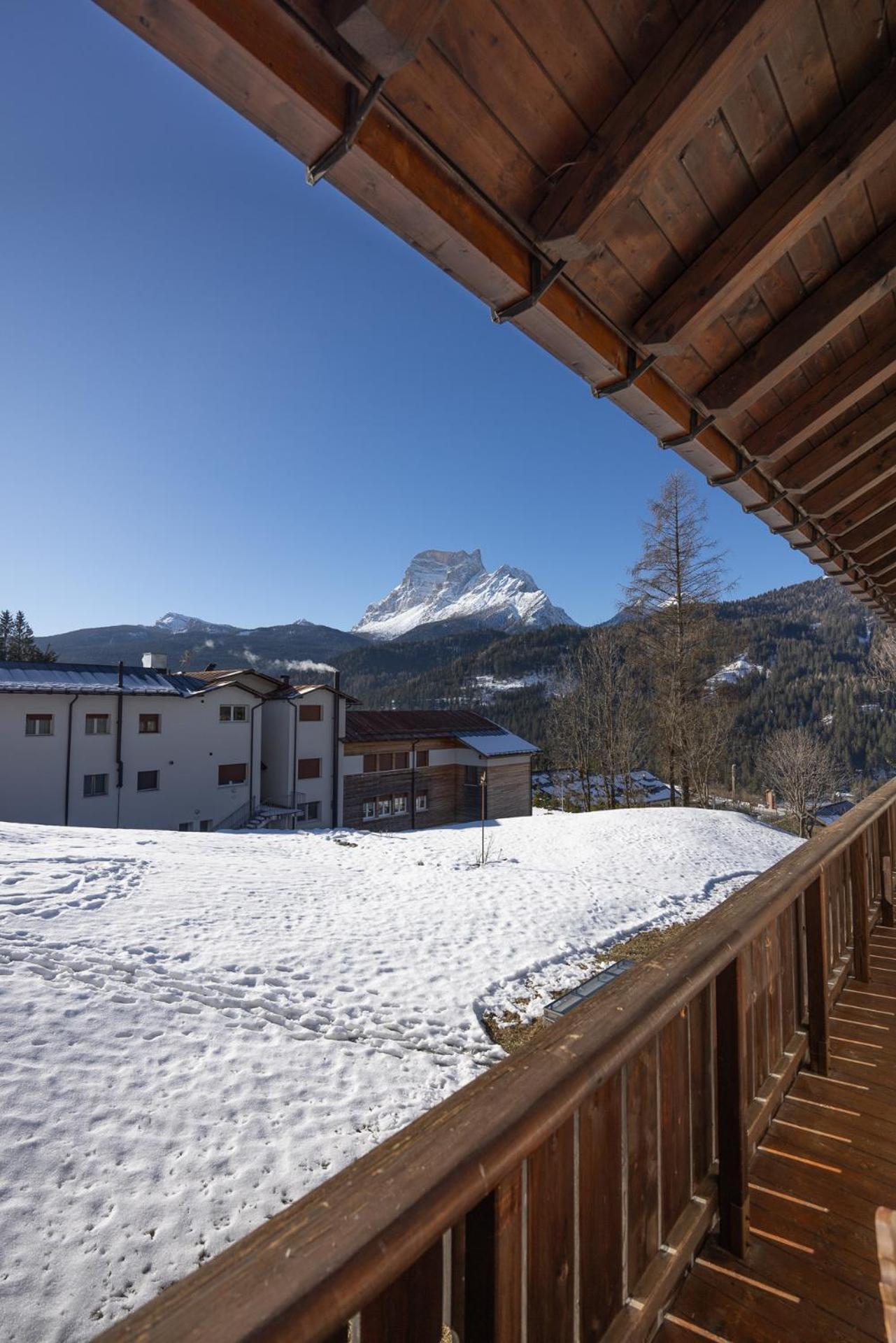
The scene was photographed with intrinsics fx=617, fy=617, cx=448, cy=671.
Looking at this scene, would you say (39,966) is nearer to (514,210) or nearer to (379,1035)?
(379,1035)

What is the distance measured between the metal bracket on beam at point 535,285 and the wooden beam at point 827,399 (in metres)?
1.88

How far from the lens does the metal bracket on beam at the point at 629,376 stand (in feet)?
7.57

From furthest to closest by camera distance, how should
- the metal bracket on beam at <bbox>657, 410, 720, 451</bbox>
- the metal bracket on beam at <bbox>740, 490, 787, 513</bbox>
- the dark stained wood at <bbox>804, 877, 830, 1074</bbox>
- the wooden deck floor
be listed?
the metal bracket on beam at <bbox>740, 490, 787, 513</bbox> < the metal bracket on beam at <bbox>657, 410, 720, 451</bbox> < the dark stained wood at <bbox>804, 877, 830, 1074</bbox> < the wooden deck floor

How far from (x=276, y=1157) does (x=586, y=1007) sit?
13.5 ft

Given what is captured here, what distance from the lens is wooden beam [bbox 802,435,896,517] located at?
12.2 ft

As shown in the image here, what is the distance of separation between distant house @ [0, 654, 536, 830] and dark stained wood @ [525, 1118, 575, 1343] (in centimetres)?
1707

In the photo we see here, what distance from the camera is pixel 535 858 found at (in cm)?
1336

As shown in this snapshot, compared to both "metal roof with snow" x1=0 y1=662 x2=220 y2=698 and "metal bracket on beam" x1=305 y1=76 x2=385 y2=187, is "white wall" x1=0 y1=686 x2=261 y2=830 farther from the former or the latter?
"metal bracket on beam" x1=305 y1=76 x2=385 y2=187

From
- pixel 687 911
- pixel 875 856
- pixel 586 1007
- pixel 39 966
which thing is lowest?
pixel 687 911

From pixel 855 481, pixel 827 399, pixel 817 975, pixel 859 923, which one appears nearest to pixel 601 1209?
pixel 817 975

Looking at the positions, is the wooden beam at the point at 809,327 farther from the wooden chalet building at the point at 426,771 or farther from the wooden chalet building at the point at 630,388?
the wooden chalet building at the point at 426,771

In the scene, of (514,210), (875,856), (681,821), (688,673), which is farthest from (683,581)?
(514,210)

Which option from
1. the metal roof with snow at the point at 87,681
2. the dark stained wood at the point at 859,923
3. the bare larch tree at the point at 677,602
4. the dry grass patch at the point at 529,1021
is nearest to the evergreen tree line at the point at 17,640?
the metal roof with snow at the point at 87,681

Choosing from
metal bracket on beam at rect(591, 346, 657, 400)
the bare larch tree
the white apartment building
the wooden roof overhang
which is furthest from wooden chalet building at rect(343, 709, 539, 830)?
the wooden roof overhang
